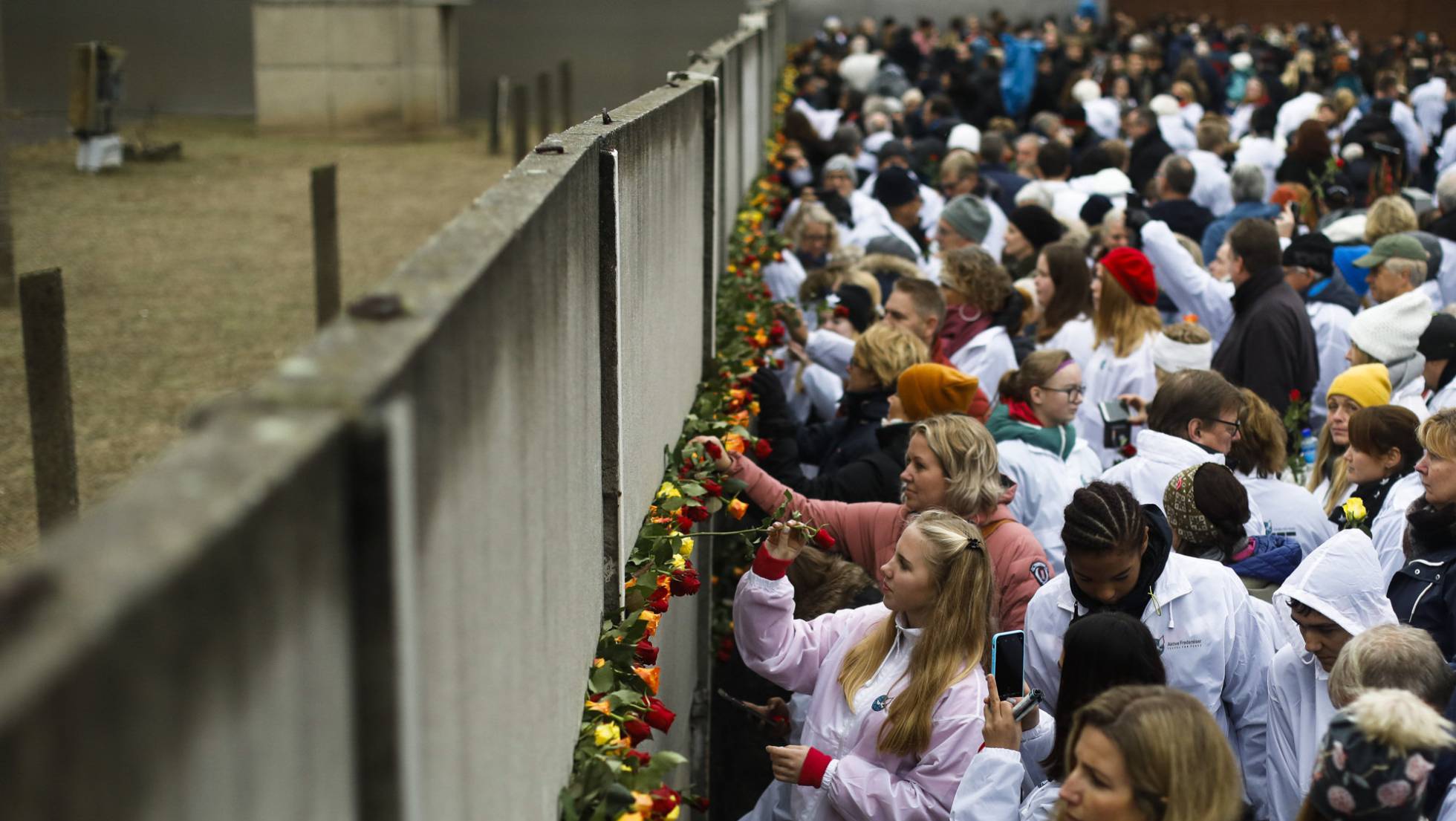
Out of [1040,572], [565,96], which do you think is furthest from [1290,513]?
[565,96]

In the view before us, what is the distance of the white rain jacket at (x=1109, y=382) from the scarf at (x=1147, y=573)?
2.92 metres

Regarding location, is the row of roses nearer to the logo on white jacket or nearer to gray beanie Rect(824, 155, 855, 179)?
the logo on white jacket

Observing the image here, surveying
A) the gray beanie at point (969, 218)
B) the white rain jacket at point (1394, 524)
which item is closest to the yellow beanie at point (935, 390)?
the white rain jacket at point (1394, 524)

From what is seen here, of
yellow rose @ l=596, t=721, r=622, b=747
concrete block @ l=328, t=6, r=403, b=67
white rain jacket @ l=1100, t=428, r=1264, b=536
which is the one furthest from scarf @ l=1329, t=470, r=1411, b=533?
concrete block @ l=328, t=6, r=403, b=67

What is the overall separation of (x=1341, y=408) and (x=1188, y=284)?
262 cm

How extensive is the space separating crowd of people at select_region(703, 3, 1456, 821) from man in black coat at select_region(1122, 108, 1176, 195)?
9.95ft

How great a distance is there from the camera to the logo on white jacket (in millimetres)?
4754

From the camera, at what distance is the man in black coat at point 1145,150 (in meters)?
14.0

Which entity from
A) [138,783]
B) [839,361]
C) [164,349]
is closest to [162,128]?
[164,349]

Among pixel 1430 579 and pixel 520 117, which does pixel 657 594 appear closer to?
pixel 1430 579

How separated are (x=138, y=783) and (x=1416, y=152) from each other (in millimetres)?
18246

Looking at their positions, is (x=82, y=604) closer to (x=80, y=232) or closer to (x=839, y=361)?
(x=839, y=361)

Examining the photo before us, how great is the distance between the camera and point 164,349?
13555 mm

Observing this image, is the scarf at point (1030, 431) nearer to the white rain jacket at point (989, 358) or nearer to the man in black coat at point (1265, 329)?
the white rain jacket at point (989, 358)
